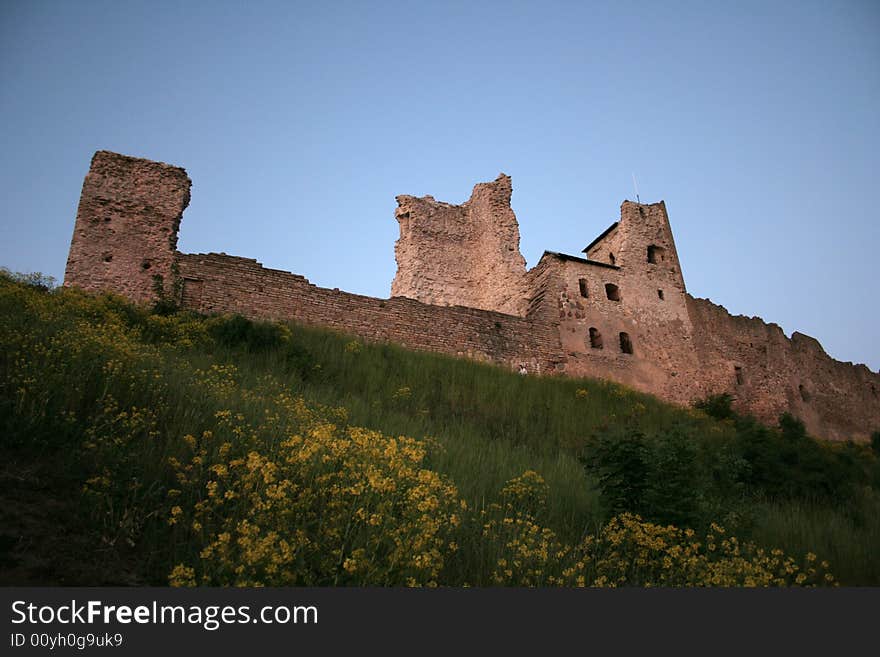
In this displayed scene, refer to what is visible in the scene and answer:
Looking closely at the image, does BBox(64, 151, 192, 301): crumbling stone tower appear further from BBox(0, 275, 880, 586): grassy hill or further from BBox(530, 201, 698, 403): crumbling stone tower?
BBox(530, 201, 698, 403): crumbling stone tower

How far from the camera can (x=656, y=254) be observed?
21.8 meters

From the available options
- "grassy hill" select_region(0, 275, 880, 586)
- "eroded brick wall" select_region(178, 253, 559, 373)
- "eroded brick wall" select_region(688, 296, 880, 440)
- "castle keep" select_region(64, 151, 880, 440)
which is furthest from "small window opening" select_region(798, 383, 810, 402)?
"grassy hill" select_region(0, 275, 880, 586)

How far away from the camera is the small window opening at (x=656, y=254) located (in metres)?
21.7

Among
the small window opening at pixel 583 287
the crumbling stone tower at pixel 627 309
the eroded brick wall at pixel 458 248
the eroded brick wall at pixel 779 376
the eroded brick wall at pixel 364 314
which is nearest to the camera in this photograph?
the eroded brick wall at pixel 364 314

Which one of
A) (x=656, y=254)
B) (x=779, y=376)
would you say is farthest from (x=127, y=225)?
(x=779, y=376)

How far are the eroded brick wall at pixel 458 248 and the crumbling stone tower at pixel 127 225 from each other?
421 inches

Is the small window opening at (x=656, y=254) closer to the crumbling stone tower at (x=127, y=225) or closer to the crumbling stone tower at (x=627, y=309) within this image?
the crumbling stone tower at (x=627, y=309)

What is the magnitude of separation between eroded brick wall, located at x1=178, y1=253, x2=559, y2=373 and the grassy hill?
3334mm

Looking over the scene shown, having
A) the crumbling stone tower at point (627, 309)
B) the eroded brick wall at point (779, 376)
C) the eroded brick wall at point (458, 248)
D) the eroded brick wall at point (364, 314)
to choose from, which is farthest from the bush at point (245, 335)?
the eroded brick wall at point (779, 376)

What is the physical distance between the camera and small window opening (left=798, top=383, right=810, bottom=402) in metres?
22.9

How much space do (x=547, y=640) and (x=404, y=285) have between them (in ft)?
70.1

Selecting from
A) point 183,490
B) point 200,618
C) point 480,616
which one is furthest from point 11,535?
point 480,616

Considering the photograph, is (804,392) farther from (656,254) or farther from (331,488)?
(331,488)

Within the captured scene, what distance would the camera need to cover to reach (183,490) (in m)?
4.24
